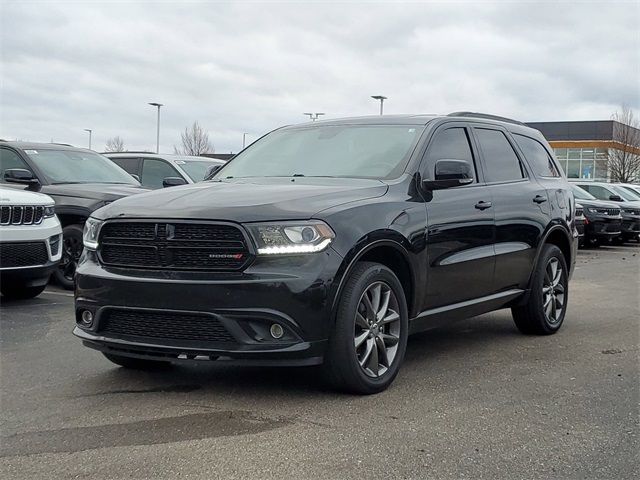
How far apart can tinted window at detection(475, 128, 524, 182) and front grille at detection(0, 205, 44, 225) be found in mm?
4698

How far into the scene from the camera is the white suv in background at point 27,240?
770 centimetres

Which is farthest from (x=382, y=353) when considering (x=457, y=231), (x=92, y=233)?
(x=92, y=233)

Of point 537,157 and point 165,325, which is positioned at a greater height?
point 537,157

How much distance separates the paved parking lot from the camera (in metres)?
3.50

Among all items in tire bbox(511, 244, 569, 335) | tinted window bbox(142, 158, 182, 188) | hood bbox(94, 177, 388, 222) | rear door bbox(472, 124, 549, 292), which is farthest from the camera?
tinted window bbox(142, 158, 182, 188)

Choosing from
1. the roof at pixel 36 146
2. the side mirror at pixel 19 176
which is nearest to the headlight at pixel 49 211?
the side mirror at pixel 19 176

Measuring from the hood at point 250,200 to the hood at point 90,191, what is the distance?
428 centimetres

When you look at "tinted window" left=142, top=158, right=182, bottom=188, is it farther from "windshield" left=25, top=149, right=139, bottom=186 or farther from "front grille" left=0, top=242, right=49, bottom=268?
"front grille" left=0, top=242, right=49, bottom=268

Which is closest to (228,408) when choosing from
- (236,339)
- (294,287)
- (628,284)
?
(236,339)

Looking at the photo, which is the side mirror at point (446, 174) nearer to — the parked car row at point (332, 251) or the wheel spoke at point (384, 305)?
the parked car row at point (332, 251)

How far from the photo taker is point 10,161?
976 cm

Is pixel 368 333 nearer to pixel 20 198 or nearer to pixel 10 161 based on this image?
pixel 20 198

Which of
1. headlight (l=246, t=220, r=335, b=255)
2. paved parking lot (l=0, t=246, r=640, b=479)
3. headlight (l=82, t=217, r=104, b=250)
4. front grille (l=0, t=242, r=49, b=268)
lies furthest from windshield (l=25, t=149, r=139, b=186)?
headlight (l=246, t=220, r=335, b=255)

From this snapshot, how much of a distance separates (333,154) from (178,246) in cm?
171
